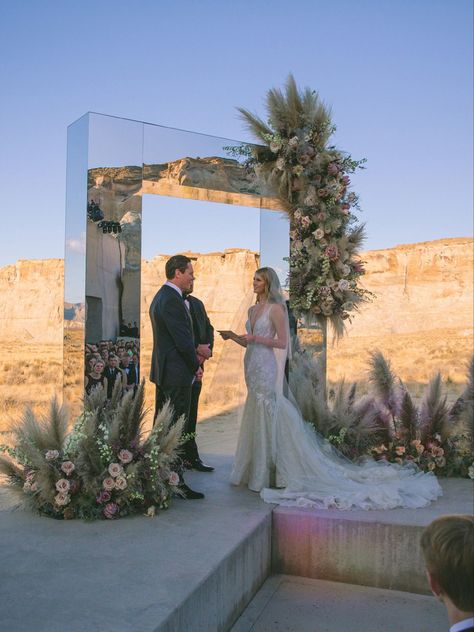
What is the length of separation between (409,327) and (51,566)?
4955 centimetres

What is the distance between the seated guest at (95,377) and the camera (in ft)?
17.2

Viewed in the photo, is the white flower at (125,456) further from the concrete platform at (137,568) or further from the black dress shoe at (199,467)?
the black dress shoe at (199,467)

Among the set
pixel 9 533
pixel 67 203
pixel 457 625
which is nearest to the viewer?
pixel 457 625

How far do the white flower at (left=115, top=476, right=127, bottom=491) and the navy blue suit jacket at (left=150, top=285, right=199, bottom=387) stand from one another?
A: 1.02 m

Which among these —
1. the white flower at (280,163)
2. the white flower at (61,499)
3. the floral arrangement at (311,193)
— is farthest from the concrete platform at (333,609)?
the white flower at (280,163)

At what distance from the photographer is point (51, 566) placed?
361 cm

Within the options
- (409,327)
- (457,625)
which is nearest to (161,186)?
(457,625)

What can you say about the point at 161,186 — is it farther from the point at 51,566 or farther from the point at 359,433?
the point at 51,566

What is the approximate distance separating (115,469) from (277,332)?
6.35 ft

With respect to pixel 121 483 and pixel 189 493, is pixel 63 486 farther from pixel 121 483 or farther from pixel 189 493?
pixel 189 493

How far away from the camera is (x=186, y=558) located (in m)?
3.78

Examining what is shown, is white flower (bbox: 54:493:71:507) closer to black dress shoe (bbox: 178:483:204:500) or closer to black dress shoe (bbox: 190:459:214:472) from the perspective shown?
black dress shoe (bbox: 178:483:204:500)

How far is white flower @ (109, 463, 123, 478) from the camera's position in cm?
455

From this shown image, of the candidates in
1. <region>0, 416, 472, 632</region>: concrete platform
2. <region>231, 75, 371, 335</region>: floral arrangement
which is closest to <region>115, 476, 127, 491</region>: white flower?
<region>0, 416, 472, 632</region>: concrete platform
